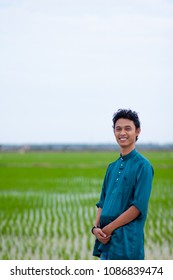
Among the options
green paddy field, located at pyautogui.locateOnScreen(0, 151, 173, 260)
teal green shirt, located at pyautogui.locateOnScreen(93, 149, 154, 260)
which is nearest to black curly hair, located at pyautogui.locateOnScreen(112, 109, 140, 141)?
teal green shirt, located at pyautogui.locateOnScreen(93, 149, 154, 260)

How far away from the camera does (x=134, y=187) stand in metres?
2.21

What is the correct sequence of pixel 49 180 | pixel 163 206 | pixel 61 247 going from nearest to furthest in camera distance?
pixel 61 247 < pixel 163 206 < pixel 49 180

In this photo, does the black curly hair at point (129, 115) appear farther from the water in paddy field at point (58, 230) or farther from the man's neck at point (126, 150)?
the water in paddy field at point (58, 230)

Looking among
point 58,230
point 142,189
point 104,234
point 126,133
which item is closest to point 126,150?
point 126,133

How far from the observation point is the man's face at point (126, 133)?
2271mm

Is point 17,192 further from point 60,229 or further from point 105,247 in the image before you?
point 105,247

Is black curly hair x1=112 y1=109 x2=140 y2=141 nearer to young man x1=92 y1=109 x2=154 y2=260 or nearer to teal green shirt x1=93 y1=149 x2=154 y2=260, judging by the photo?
young man x1=92 y1=109 x2=154 y2=260

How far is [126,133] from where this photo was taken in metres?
2.27

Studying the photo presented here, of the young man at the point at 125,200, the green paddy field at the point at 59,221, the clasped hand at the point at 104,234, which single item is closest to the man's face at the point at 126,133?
the young man at the point at 125,200

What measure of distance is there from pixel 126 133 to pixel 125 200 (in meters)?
0.26

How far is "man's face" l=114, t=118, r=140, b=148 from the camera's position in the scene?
227 centimetres
